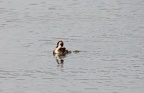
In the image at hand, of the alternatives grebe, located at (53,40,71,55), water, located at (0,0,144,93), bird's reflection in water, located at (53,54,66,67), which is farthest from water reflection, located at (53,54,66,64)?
water, located at (0,0,144,93)

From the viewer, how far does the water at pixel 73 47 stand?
976 inches

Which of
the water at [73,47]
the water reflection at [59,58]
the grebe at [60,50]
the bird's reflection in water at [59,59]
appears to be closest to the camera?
the water at [73,47]

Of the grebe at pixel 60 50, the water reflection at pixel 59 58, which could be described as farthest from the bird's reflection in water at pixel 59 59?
the grebe at pixel 60 50

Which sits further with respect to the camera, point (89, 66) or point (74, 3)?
point (74, 3)

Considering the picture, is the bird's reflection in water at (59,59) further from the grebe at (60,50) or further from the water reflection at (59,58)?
the grebe at (60,50)

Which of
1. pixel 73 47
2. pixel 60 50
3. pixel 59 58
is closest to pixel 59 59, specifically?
pixel 59 58

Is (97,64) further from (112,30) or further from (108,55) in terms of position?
(112,30)

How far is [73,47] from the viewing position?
3200cm

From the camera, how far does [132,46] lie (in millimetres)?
32094

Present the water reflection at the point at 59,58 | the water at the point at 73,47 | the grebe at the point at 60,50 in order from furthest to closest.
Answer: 1. the grebe at the point at 60,50
2. the water reflection at the point at 59,58
3. the water at the point at 73,47

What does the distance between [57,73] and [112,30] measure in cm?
1089

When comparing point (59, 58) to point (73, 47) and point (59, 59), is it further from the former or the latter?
point (73, 47)

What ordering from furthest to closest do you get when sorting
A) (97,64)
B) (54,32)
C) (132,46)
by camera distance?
(54,32) < (132,46) < (97,64)

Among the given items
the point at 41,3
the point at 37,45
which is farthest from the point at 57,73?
the point at 41,3
